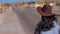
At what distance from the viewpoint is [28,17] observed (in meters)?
1.36

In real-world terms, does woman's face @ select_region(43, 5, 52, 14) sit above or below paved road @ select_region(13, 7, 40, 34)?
above

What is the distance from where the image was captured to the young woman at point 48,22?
1.31 meters

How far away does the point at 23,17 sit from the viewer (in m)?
1.37

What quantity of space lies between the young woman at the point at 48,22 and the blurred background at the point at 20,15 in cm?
5

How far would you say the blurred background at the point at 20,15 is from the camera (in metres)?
1.36

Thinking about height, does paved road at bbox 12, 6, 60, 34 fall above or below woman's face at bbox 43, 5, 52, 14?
below

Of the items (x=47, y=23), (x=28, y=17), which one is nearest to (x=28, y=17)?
(x=28, y=17)

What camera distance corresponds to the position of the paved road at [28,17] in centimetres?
136

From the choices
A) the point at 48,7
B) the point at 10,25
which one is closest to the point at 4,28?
the point at 10,25

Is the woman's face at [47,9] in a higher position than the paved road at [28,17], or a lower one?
higher

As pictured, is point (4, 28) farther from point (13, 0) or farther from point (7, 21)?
point (13, 0)

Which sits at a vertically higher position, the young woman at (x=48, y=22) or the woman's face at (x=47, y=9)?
the woman's face at (x=47, y=9)

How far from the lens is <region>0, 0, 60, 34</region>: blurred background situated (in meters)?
1.36

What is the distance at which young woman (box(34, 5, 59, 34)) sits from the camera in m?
1.31
